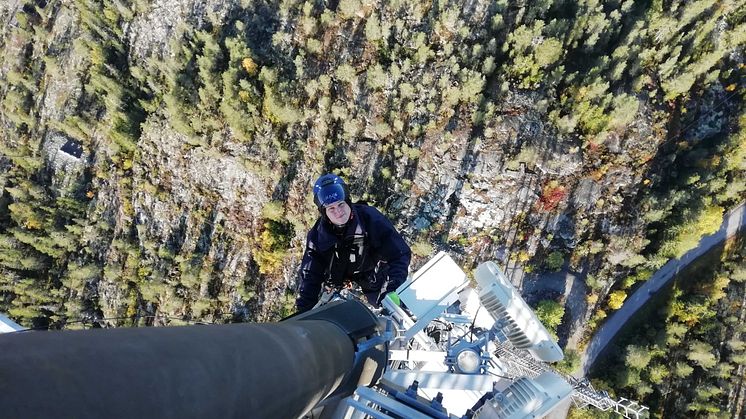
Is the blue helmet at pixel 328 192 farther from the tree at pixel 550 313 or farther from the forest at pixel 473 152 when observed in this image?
the tree at pixel 550 313

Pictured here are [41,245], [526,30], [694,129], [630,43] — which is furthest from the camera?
[41,245]

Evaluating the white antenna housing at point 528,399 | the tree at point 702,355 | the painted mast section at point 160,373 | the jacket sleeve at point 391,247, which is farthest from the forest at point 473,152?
the painted mast section at point 160,373

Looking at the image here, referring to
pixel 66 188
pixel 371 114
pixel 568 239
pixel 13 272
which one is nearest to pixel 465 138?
pixel 371 114

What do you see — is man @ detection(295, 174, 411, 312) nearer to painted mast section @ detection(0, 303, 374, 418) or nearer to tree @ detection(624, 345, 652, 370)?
Result: painted mast section @ detection(0, 303, 374, 418)

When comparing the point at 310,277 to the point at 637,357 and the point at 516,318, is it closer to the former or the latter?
the point at 516,318

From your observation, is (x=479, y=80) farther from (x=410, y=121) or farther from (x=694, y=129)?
(x=694, y=129)

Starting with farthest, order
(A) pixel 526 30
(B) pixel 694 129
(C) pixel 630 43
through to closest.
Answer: (B) pixel 694 129 < (C) pixel 630 43 < (A) pixel 526 30
